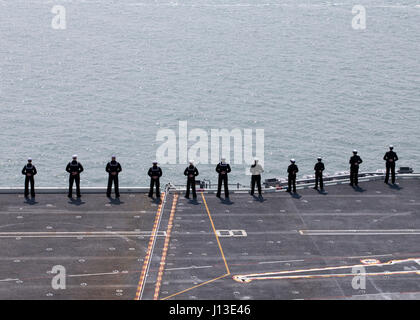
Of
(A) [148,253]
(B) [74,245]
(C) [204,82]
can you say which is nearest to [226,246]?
(A) [148,253]

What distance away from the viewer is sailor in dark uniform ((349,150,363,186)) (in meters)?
50.4

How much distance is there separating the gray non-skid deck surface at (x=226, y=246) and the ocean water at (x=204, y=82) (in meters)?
40.8

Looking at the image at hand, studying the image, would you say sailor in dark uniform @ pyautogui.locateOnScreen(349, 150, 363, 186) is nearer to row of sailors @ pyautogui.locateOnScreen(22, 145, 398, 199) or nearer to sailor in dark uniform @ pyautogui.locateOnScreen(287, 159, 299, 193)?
row of sailors @ pyautogui.locateOnScreen(22, 145, 398, 199)

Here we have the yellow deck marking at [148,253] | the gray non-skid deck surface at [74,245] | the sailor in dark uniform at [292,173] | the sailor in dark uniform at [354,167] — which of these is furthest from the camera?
the sailor in dark uniform at [354,167]

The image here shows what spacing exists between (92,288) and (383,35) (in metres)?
132

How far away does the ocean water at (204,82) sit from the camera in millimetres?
96250

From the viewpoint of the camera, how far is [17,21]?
17038 cm

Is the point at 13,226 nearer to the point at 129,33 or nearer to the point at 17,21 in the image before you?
the point at 129,33

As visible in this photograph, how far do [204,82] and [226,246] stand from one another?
86.5 m

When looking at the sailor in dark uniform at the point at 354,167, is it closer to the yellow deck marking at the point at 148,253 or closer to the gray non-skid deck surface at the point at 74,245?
the yellow deck marking at the point at 148,253

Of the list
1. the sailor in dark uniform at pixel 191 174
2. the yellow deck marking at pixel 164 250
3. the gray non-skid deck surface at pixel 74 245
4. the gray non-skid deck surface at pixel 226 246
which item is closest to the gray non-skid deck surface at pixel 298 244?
the gray non-skid deck surface at pixel 226 246

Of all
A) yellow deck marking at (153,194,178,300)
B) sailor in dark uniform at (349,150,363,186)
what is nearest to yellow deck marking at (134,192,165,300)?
yellow deck marking at (153,194,178,300)

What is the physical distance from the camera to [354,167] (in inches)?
1987
